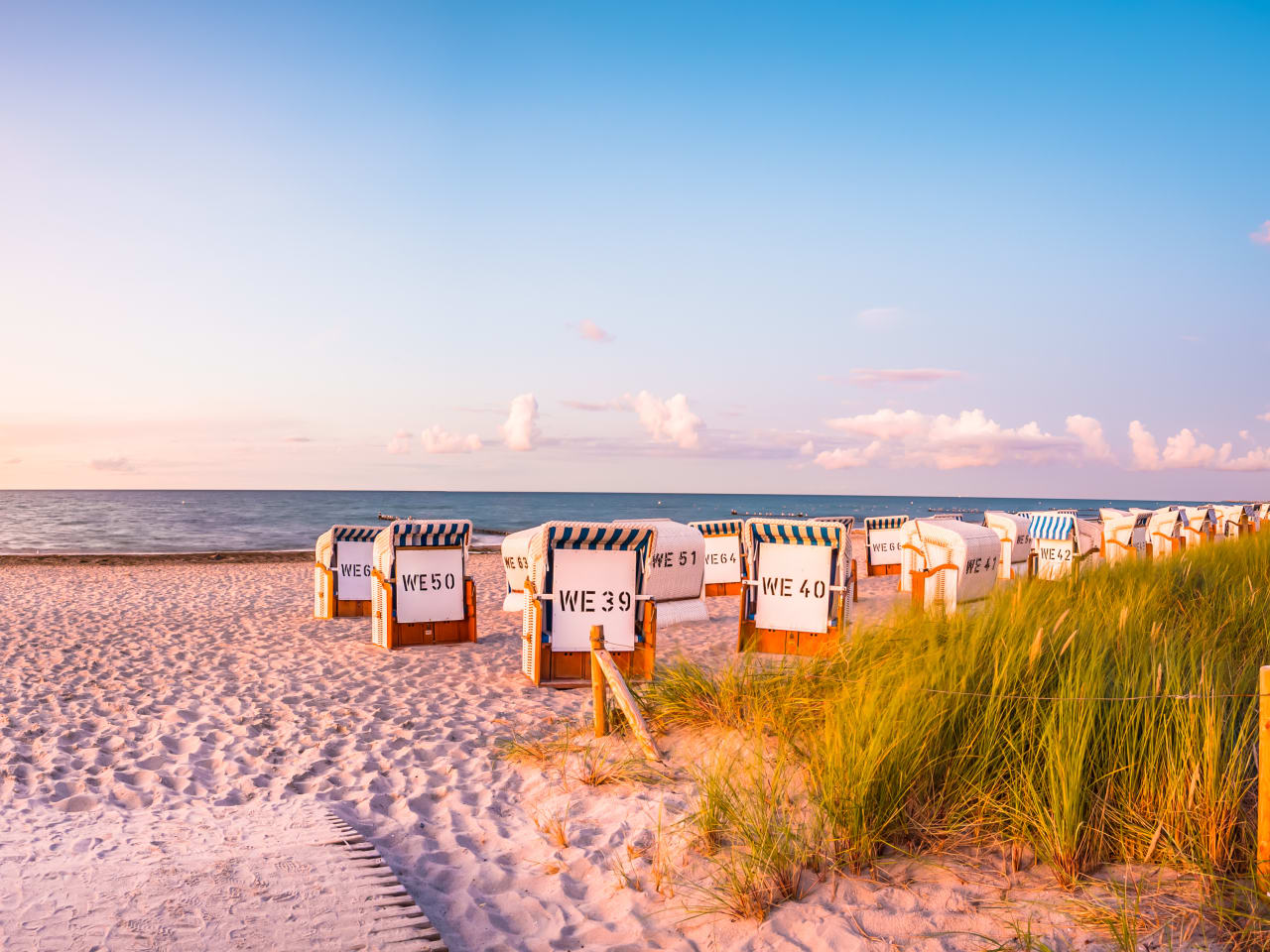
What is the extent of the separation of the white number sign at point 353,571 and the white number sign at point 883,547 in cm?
1303

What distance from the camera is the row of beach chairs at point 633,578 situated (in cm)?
909

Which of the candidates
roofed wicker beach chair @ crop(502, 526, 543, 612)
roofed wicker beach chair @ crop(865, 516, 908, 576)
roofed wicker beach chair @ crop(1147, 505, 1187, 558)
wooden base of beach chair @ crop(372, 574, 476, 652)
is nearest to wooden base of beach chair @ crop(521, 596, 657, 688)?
wooden base of beach chair @ crop(372, 574, 476, 652)

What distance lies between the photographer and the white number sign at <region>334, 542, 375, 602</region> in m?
14.2

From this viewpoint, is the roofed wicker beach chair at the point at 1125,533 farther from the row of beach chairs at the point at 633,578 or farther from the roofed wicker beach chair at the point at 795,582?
the roofed wicker beach chair at the point at 795,582

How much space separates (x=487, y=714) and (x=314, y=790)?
2.16m

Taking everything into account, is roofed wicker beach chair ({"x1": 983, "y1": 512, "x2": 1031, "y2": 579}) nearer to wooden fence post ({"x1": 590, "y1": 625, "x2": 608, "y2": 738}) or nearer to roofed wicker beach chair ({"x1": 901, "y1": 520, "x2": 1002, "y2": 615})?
roofed wicker beach chair ({"x1": 901, "y1": 520, "x2": 1002, "y2": 615})

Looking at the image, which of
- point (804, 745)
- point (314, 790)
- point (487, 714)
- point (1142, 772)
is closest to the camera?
point (1142, 772)

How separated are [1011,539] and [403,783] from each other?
14.3m

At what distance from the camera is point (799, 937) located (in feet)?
12.0

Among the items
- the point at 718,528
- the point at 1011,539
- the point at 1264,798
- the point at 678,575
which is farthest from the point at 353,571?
A: the point at 1264,798

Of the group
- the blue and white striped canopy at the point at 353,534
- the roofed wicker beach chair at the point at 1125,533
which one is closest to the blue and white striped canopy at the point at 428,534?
the blue and white striped canopy at the point at 353,534

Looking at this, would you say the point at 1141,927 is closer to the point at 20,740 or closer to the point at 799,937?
the point at 799,937

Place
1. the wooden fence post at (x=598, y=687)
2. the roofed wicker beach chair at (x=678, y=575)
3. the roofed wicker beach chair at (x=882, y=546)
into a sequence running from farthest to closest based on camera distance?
the roofed wicker beach chair at (x=882, y=546), the roofed wicker beach chair at (x=678, y=575), the wooden fence post at (x=598, y=687)

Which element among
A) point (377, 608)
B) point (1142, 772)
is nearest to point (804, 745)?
point (1142, 772)
